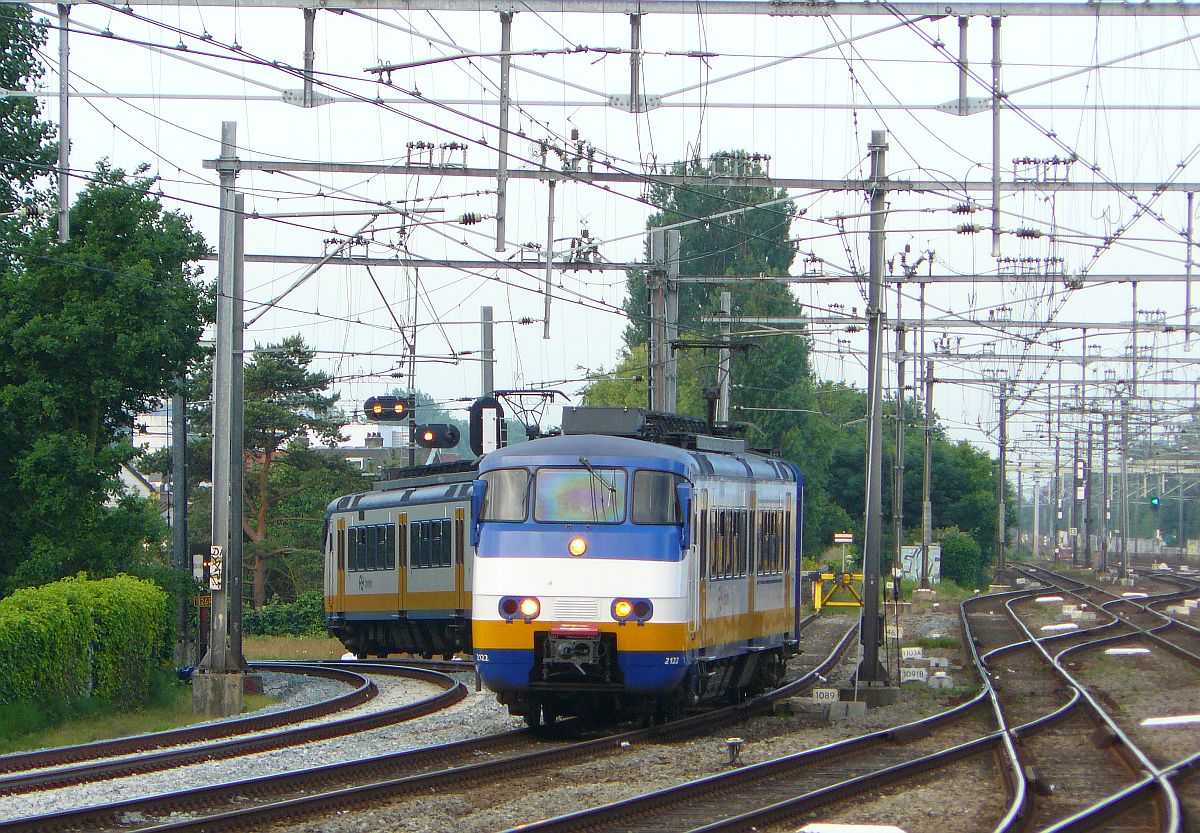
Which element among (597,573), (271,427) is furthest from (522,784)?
(271,427)

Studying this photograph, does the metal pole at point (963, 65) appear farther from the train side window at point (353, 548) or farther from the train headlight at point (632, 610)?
the train side window at point (353, 548)

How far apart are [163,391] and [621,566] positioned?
14267mm

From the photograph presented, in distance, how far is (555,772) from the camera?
14.3 meters

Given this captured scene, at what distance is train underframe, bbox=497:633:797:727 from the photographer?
15961 mm

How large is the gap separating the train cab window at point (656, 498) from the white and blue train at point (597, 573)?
0.4 inches

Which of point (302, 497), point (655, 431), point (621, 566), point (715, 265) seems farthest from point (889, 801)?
point (715, 265)

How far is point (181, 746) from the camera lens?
57.2ft

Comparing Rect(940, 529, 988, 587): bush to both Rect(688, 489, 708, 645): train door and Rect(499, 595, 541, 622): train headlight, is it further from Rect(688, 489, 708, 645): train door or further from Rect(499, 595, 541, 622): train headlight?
Rect(499, 595, 541, 622): train headlight

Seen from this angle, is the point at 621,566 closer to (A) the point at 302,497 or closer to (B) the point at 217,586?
(B) the point at 217,586

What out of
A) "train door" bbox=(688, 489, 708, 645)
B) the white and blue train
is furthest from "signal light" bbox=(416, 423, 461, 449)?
"train door" bbox=(688, 489, 708, 645)

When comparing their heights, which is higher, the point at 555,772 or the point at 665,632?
the point at 665,632

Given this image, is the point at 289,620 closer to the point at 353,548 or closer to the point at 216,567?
the point at 353,548

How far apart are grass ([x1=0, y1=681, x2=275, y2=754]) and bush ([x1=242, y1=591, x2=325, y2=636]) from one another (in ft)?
97.2

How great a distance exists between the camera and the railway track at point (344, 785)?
37.5 feet
